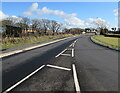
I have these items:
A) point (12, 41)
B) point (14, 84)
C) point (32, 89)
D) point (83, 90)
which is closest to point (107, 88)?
point (83, 90)

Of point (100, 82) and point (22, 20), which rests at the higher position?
point (22, 20)

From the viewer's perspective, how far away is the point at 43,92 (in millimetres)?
3881

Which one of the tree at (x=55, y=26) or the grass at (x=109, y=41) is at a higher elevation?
the tree at (x=55, y=26)

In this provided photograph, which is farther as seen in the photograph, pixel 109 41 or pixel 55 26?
pixel 55 26

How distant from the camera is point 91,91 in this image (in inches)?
154

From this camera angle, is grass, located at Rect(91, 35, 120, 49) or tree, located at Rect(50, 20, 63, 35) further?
tree, located at Rect(50, 20, 63, 35)

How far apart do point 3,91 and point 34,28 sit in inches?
2691

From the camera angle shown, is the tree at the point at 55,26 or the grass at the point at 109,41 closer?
the grass at the point at 109,41

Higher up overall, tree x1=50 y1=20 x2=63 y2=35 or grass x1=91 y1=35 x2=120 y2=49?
tree x1=50 y1=20 x2=63 y2=35

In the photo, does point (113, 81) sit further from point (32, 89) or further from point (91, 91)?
point (32, 89)

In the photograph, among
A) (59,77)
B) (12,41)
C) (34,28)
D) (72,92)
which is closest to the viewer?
(72,92)

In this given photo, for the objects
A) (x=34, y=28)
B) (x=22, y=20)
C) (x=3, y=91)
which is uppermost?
(x=22, y=20)

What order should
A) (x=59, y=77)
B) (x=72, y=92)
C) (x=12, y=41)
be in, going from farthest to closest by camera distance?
(x=12, y=41)
(x=59, y=77)
(x=72, y=92)

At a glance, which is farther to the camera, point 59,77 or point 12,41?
point 12,41
